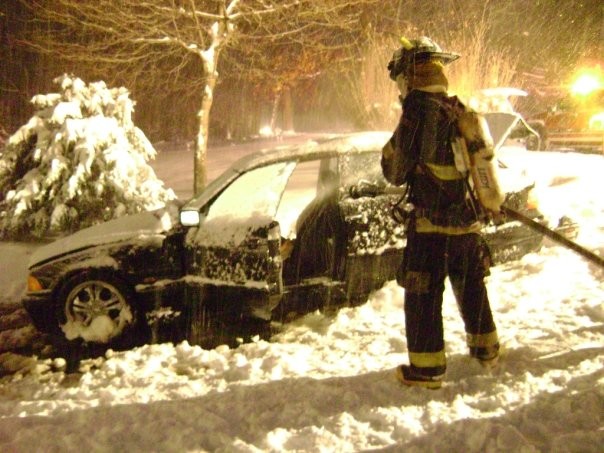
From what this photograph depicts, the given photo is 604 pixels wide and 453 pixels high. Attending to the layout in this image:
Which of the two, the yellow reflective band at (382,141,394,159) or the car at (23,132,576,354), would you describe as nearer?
the yellow reflective band at (382,141,394,159)

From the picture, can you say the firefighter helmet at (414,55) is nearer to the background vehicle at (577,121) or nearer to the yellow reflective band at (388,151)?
the yellow reflective band at (388,151)

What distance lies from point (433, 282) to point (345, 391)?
2.65ft

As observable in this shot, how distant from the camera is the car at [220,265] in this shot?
4195 millimetres

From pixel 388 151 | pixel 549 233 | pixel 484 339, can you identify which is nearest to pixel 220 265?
pixel 388 151

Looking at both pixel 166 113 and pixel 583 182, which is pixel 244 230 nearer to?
pixel 583 182

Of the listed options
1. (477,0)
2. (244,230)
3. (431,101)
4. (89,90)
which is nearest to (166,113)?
(477,0)

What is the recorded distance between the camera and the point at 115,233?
4473 mm

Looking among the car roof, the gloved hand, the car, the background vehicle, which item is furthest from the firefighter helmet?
the background vehicle

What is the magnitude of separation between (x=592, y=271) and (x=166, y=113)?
2099cm

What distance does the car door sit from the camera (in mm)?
4137

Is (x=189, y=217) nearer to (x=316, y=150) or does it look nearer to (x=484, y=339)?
(x=316, y=150)

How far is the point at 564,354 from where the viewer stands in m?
3.26

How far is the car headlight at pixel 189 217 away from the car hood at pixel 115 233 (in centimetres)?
31

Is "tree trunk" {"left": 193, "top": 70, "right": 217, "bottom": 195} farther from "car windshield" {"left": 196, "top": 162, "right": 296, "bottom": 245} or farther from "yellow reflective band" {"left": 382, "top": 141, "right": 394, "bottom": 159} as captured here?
"yellow reflective band" {"left": 382, "top": 141, "right": 394, "bottom": 159}
